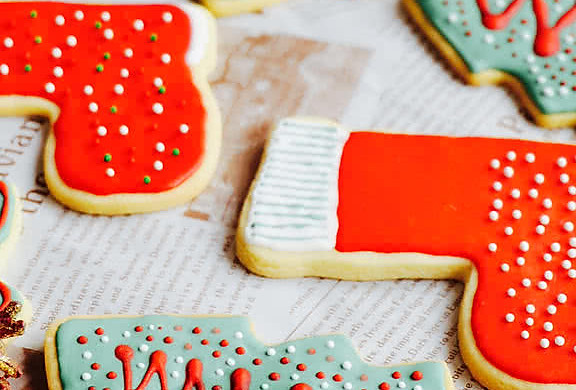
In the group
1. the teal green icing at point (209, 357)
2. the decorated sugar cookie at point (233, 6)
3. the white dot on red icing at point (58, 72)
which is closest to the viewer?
the teal green icing at point (209, 357)

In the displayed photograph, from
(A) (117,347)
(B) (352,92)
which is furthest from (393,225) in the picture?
(A) (117,347)

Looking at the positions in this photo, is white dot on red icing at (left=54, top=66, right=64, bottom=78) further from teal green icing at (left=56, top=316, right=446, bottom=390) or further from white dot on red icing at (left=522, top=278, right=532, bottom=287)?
white dot on red icing at (left=522, top=278, right=532, bottom=287)

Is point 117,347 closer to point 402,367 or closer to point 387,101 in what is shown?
point 402,367

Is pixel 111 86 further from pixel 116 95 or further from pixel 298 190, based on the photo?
pixel 298 190

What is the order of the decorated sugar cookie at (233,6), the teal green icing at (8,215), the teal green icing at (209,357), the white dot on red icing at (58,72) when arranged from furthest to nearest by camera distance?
1. the decorated sugar cookie at (233,6)
2. the white dot on red icing at (58,72)
3. the teal green icing at (8,215)
4. the teal green icing at (209,357)

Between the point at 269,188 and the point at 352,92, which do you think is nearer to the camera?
the point at 269,188

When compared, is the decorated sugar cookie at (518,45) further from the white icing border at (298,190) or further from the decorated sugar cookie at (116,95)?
the decorated sugar cookie at (116,95)

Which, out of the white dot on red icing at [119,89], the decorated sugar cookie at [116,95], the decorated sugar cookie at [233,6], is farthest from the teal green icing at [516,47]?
the white dot on red icing at [119,89]
